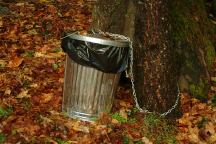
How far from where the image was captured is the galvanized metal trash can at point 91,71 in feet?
13.9

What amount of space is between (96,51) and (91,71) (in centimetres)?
25

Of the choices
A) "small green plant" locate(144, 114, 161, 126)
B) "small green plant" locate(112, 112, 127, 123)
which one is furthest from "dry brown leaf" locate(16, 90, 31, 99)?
"small green plant" locate(144, 114, 161, 126)

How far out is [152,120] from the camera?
4.70m

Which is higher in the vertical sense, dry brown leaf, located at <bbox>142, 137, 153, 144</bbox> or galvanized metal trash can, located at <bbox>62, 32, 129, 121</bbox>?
galvanized metal trash can, located at <bbox>62, 32, 129, 121</bbox>

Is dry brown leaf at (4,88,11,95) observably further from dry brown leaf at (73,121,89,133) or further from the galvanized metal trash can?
dry brown leaf at (73,121,89,133)

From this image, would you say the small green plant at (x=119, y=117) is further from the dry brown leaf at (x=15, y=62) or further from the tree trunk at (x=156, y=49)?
the dry brown leaf at (x=15, y=62)

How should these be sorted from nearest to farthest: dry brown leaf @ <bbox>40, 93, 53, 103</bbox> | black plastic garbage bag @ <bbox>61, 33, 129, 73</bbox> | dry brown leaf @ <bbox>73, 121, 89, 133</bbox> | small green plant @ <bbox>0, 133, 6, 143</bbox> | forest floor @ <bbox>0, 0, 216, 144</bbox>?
small green plant @ <bbox>0, 133, 6, 143</bbox> < black plastic garbage bag @ <bbox>61, 33, 129, 73</bbox> < forest floor @ <bbox>0, 0, 216, 144</bbox> < dry brown leaf @ <bbox>73, 121, 89, 133</bbox> < dry brown leaf @ <bbox>40, 93, 53, 103</bbox>

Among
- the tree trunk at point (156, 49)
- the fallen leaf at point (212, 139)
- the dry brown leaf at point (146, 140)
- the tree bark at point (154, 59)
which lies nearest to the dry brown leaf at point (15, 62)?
the tree trunk at point (156, 49)

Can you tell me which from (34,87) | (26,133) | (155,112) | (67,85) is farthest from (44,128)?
(155,112)

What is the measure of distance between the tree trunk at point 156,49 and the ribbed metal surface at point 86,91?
37cm

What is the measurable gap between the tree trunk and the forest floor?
0.22 meters

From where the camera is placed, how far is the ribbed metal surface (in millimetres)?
4414

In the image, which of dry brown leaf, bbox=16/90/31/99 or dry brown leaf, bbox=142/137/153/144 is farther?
dry brown leaf, bbox=16/90/31/99

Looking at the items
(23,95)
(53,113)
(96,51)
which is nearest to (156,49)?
(96,51)
